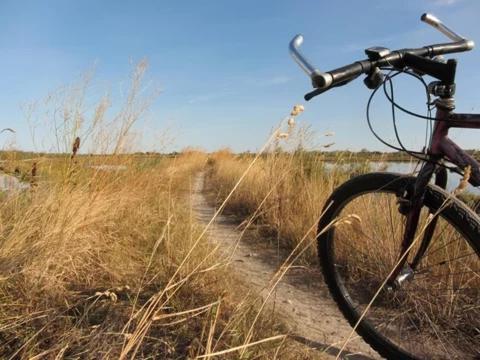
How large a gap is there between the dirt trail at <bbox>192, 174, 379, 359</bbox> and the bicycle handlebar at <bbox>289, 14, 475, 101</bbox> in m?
0.80

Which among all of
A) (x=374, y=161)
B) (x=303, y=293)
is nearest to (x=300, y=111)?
(x=303, y=293)

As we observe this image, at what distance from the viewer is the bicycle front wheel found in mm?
1854

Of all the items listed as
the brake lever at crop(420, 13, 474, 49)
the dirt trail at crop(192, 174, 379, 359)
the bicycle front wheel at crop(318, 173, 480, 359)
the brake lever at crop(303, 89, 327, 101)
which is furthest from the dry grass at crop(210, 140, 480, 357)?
the brake lever at crop(420, 13, 474, 49)

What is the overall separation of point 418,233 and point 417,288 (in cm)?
36

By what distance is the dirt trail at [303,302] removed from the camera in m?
2.08

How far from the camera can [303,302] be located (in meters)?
2.71

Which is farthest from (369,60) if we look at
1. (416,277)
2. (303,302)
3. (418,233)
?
(303,302)

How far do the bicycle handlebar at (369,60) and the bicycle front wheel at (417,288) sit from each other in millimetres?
547

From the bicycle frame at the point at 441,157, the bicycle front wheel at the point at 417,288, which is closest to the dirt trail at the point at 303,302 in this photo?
the bicycle front wheel at the point at 417,288

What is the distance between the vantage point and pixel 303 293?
9.46 ft

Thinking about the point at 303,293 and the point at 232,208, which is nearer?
the point at 303,293

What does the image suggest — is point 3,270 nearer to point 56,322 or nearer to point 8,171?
point 56,322

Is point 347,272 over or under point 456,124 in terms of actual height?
under

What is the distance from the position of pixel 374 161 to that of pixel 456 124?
251cm
